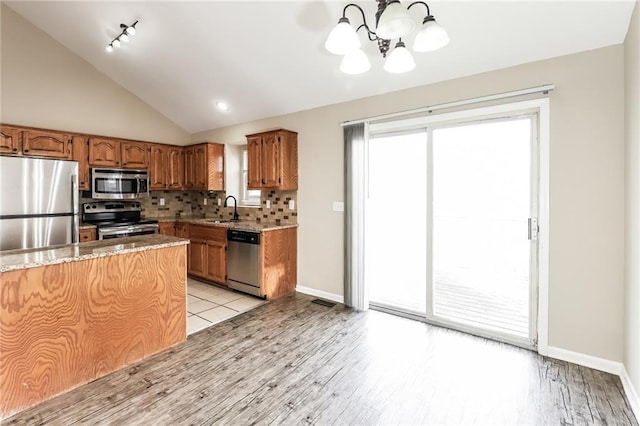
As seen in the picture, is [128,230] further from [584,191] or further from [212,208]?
[584,191]

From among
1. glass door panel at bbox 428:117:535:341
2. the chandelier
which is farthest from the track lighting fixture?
glass door panel at bbox 428:117:535:341

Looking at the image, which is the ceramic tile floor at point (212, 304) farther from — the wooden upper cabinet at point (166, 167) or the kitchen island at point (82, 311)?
the wooden upper cabinet at point (166, 167)

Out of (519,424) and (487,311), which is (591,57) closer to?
(487,311)

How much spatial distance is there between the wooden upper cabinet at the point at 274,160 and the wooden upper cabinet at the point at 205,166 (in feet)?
3.29

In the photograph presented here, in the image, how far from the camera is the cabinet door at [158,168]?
195 inches

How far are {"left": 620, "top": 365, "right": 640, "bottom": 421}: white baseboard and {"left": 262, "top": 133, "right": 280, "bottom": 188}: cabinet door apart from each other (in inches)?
144

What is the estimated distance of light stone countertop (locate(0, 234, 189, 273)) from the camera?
1.87m

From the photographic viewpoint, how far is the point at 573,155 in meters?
2.38

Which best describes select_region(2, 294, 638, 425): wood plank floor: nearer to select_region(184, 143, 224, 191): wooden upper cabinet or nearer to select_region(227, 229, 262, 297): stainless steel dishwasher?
select_region(227, 229, 262, 297): stainless steel dishwasher

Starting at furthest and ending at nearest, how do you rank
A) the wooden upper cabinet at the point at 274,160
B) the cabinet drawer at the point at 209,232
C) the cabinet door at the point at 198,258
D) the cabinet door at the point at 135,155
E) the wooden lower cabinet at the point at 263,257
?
the cabinet door at the point at 135,155
the cabinet door at the point at 198,258
the cabinet drawer at the point at 209,232
the wooden upper cabinet at the point at 274,160
the wooden lower cabinet at the point at 263,257

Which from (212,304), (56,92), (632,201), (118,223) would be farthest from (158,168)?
(632,201)

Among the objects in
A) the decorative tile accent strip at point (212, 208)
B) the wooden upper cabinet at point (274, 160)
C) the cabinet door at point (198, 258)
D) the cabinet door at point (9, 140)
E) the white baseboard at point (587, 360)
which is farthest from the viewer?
the cabinet door at point (198, 258)

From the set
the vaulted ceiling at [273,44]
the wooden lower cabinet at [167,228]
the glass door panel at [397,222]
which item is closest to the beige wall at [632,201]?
the vaulted ceiling at [273,44]

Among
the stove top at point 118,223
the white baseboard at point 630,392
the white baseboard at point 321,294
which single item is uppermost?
the stove top at point 118,223
